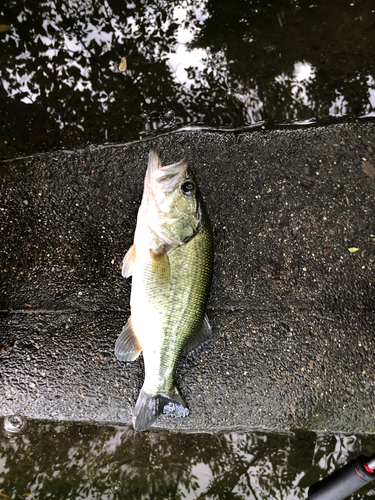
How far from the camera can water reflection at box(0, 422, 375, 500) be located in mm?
2760

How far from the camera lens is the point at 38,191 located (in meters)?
2.81

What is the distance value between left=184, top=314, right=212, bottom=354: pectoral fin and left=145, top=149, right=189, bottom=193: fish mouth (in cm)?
107

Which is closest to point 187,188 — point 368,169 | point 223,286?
point 223,286

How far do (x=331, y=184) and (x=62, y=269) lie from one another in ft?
8.81

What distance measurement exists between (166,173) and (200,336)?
1.31 m

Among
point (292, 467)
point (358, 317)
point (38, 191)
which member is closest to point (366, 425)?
point (292, 467)

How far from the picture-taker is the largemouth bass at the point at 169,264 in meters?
2.19

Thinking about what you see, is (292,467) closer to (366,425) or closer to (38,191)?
(366,425)

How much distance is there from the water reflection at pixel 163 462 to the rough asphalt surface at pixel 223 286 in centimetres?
23

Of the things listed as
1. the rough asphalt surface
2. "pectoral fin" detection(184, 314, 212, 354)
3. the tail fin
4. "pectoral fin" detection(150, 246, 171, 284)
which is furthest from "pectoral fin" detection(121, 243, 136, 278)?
the tail fin

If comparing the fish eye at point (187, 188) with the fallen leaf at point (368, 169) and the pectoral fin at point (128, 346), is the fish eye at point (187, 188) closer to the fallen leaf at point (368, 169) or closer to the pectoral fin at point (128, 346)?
the pectoral fin at point (128, 346)

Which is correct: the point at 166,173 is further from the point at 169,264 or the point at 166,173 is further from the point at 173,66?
the point at 173,66

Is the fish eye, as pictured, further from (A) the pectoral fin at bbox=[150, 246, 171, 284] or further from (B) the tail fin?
(B) the tail fin

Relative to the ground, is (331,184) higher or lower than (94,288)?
higher
